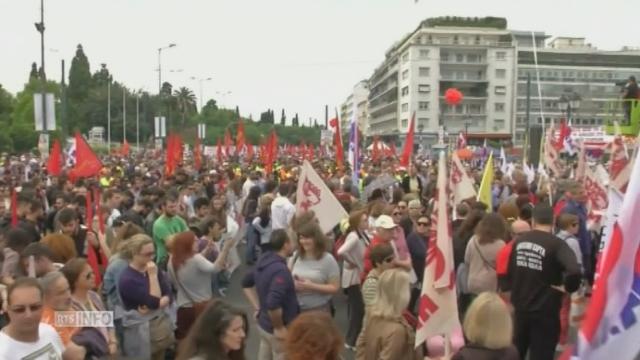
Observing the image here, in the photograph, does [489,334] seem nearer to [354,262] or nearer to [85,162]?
[354,262]

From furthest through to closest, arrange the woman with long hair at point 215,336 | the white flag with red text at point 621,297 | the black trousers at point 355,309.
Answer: the black trousers at point 355,309 < the woman with long hair at point 215,336 < the white flag with red text at point 621,297

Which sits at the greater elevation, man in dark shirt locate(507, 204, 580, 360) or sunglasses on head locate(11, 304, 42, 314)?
sunglasses on head locate(11, 304, 42, 314)

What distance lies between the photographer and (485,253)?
22.2 feet

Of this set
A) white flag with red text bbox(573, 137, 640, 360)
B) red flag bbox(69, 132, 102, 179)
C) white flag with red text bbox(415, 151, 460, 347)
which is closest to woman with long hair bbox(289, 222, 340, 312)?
white flag with red text bbox(415, 151, 460, 347)

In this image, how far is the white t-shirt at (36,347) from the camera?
12.2ft

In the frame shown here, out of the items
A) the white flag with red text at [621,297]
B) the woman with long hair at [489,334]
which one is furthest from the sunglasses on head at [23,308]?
the white flag with red text at [621,297]

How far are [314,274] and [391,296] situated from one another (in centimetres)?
146

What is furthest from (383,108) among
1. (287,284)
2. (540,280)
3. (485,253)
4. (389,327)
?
(389,327)

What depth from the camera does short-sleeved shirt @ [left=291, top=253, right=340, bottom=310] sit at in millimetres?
5922

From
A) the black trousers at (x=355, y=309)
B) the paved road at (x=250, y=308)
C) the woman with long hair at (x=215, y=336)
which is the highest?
the woman with long hair at (x=215, y=336)

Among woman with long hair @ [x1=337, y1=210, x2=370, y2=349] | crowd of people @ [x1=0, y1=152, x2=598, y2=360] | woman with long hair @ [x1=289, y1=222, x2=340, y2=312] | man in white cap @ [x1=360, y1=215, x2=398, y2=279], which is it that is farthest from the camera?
woman with long hair @ [x1=337, y1=210, x2=370, y2=349]

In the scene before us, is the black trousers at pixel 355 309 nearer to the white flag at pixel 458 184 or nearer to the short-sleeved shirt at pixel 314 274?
the short-sleeved shirt at pixel 314 274

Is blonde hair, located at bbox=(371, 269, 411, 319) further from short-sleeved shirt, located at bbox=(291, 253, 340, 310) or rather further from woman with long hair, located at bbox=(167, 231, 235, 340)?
woman with long hair, located at bbox=(167, 231, 235, 340)

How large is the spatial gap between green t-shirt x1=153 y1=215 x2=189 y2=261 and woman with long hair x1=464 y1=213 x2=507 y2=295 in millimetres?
3422
